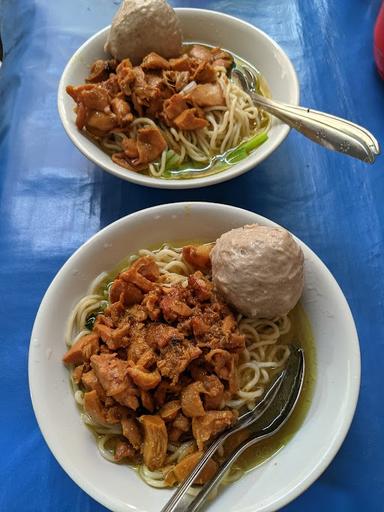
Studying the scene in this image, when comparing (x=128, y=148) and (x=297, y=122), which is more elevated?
(x=297, y=122)

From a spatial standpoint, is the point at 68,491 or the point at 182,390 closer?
the point at 182,390

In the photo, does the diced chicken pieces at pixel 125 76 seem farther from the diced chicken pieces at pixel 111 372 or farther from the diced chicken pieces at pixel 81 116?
the diced chicken pieces at pixel 111 372

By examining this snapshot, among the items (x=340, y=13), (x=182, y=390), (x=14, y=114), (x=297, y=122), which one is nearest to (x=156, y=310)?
(x=182, y=390)

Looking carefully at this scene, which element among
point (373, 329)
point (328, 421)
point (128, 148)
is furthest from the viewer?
point (128, 148)

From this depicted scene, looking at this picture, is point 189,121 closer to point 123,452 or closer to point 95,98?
point 95,98

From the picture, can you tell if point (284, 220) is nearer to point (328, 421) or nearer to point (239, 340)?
point (239, 340)

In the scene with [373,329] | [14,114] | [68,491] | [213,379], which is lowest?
[68,491]

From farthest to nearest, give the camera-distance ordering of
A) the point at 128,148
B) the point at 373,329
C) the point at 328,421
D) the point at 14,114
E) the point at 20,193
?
the point at 14,114, the point at 20,193, the point at 128,148, the point at 373,329, the point at 328,421

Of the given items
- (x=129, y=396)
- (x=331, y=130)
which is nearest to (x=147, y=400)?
(x=129, y=396)
